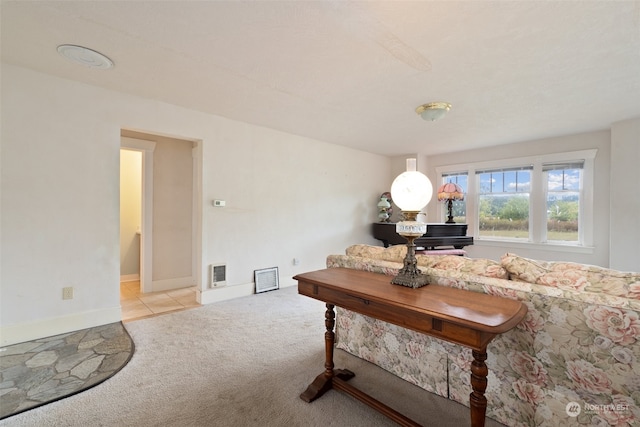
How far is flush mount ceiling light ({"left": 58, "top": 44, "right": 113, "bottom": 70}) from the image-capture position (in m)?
2.11

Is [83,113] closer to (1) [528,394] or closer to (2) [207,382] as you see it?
(2) [207,382]

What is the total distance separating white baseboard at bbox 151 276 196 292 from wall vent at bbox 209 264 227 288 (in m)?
1.06

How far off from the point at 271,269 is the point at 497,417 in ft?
10.2

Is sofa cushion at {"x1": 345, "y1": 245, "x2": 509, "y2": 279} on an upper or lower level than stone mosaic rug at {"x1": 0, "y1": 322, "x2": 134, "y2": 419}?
upper

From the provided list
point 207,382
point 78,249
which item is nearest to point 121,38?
point 78,249

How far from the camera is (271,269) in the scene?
13.5 ft

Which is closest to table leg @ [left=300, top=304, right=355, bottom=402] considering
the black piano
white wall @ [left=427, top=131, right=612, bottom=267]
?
the black piano

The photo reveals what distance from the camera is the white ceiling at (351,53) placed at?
168 cm

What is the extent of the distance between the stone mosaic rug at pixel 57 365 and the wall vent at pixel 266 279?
1621 mm

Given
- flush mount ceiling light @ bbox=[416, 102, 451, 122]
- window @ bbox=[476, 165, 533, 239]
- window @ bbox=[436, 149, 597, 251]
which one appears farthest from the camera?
window @ bbox=[476, 165, 533, 239]

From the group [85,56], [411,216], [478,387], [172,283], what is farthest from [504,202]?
[85,56]

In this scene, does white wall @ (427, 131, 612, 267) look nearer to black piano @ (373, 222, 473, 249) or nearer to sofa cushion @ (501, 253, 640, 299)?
black piano @ (373, 222, 473, 249)

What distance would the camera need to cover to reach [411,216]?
1689 millimetres

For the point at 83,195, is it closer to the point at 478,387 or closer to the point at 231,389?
the point at 231,389
